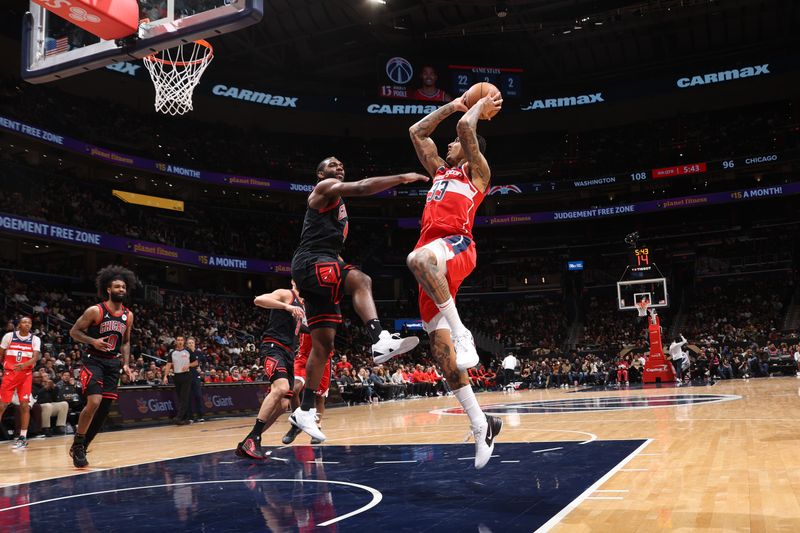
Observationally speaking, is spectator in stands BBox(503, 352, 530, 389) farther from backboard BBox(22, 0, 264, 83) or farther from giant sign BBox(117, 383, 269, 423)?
backboard BBox(22, 0, 264, 83)

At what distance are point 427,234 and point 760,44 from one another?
35.5m

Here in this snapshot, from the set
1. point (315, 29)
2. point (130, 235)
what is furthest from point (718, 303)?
point (130, 235)

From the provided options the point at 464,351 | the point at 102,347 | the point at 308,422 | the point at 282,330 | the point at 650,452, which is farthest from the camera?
the point at 282,330

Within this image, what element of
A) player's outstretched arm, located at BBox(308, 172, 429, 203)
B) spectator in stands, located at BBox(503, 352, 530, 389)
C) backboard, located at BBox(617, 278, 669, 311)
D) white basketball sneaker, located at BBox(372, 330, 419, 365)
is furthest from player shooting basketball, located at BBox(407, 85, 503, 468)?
spectator in stands, located at BBox(503, 352, 530, 389)

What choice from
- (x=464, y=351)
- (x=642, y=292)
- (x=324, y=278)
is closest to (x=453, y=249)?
(x=464, y=351)

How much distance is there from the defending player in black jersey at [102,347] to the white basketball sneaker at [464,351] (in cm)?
379

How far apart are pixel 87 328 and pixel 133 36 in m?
2.77

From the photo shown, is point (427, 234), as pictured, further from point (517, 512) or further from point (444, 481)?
point (517, 512)

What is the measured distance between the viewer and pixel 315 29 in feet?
99.0

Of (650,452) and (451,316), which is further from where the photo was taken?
(650,452)

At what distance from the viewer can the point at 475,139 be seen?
4.56 meters

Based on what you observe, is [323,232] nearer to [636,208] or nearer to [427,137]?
[427,137]

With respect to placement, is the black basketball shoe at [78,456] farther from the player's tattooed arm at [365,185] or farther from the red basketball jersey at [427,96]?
the red basketball jersey at [427,96]

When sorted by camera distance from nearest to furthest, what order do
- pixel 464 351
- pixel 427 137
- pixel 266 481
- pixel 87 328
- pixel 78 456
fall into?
pixel 464 351 < pixel 266 481 < pixel 427 137 < pixel 78 456 < pixel 87 328
